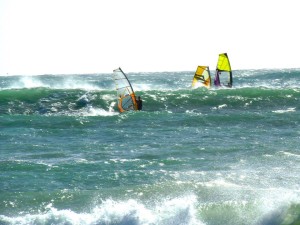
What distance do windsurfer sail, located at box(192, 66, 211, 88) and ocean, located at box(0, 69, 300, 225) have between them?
30.4 ft

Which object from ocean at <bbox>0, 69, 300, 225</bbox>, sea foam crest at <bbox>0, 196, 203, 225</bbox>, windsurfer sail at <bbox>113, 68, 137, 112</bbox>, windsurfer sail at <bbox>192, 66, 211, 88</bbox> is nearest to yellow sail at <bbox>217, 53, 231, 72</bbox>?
windsurfer sail at <bbox>192, 66, 211, 88</bbox>

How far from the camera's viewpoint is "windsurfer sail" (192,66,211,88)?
34938 millimetres

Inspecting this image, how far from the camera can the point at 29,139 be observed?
18.5 metres

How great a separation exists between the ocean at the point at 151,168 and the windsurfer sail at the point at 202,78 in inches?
365

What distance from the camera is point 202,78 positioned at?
3531cm

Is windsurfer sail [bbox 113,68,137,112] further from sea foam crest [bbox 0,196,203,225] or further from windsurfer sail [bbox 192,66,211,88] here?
sea foam crest [bbox 0,196,203,225]

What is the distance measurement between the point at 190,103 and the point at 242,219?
60.9ft

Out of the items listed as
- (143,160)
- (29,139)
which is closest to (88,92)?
(29,139)

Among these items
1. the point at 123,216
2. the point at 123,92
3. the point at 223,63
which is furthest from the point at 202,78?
the point at 123,216

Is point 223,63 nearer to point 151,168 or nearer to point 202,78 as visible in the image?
point 202,78

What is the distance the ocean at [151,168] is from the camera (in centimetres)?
1038

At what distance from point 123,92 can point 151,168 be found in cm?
1320

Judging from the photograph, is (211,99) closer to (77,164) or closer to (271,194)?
(77,164)

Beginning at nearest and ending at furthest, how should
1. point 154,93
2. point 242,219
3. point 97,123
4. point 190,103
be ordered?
1. point 242,219
2. point 97,123
3. point 190,103
4. point 154,93
